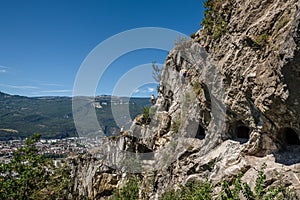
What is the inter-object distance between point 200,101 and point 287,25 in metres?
10.7

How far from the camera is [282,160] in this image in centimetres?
1267

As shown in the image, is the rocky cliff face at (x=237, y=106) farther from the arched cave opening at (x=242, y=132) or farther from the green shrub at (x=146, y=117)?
the green shrub at (x=146, y=117)

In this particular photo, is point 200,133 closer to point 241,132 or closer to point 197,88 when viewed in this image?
point 197,88

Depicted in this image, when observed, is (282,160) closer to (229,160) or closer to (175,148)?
(229,160)

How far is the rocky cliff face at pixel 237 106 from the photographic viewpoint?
11.1 m

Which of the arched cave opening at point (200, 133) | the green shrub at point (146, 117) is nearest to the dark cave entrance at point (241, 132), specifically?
the arched cave opening at point (200, 133)

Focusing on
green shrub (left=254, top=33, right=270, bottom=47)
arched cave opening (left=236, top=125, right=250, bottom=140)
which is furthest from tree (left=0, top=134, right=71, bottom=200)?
green shrub (left=254, top=33, right=270, bottom=47)

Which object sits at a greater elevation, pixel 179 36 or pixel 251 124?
pixel 179 36

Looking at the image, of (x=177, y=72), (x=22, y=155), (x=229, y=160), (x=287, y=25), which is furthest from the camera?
(x=177, y=72)

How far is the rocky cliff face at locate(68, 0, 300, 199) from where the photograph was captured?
36.3 ft

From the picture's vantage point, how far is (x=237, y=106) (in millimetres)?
15016

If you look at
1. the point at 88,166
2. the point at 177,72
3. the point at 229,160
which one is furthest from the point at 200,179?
the point at 88,166

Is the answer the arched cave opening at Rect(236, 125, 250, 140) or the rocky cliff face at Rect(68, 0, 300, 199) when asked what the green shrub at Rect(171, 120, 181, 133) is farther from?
the arched cave opening at Rect(236, 125, 250, 140)

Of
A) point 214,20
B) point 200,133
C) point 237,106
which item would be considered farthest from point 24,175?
point 214,20
